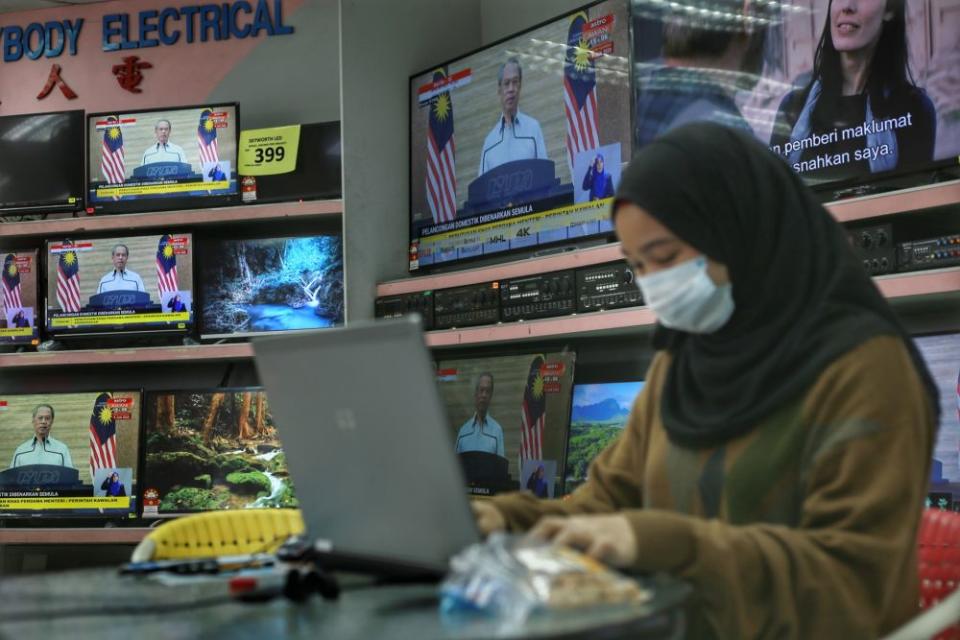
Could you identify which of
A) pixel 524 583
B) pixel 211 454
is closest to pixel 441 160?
pixel 211 454

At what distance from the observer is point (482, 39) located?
14.5ft

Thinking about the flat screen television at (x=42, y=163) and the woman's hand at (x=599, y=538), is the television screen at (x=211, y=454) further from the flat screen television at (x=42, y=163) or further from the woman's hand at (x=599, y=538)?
the woman's hand at (x=599, y=538)

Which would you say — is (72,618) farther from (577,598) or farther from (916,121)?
(916,121)

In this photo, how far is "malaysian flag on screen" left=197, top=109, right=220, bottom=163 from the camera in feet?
14.2

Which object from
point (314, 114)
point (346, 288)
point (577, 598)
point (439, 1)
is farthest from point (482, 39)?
point (577, 598)

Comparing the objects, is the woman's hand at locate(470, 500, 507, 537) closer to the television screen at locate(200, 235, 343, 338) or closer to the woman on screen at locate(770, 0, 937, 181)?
the woman on screen at locate(770, 0, 937, 181)

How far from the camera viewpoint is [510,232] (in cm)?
371

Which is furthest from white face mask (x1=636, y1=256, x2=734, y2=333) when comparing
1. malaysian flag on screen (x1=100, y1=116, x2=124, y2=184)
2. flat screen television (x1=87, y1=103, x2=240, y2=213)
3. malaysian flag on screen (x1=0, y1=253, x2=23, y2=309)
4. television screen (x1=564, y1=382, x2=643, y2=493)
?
malaysian flag on screen (x1=0, y1=253, x2=23, y2=309)

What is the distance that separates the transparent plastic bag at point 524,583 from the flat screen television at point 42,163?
12.7 ft

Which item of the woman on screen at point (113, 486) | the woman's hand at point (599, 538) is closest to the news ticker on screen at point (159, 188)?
the woman on screen at point (113, 486)

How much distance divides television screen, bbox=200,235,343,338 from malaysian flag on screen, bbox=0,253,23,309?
822mm

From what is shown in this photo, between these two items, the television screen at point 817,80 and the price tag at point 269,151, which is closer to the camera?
the television screen at point 817,80

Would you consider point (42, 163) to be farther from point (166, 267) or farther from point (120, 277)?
point (166, 267)

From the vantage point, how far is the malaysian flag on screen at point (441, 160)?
3.97m
